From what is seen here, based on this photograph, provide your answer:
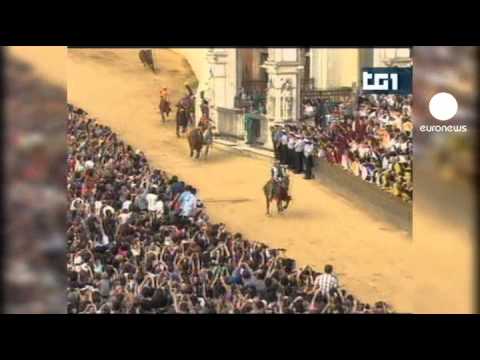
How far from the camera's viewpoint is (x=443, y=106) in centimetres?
1104

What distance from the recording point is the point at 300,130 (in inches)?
449

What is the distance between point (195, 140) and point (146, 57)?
983 millimetres

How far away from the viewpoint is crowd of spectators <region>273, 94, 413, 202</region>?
36.6ft

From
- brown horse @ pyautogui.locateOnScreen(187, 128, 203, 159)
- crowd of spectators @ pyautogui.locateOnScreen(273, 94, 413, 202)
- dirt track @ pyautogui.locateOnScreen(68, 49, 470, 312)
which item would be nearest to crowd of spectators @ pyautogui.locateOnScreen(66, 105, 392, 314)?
dirt track @ pyautogui.locateOnScreen(68, 49, 470, 312)

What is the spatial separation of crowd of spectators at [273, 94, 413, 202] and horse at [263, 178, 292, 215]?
0.43 meters

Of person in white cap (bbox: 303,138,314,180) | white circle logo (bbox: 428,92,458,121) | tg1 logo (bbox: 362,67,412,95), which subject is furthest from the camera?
person in white cap (bbox: 303,138,314,180)

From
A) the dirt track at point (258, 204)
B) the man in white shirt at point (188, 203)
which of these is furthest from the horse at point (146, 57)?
the man in white shirt at point (188, 203)

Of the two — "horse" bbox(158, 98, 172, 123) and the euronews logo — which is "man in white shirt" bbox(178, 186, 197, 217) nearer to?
"horse" bbox(158, 98, 172, 123)

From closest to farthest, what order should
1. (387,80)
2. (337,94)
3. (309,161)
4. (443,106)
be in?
(443,106), (387,80), (337,94), (309,161)

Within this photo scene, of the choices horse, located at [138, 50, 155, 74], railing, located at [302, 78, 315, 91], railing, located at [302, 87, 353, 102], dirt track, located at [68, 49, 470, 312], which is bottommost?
dirt track, located at [68, 49, 470, 312]

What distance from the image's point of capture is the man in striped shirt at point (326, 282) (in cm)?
1121

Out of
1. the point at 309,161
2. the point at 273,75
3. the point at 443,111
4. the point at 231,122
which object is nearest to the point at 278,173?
the point at 309,161

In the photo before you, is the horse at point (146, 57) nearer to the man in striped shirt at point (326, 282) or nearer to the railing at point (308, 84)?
the railing at point (308, 84)

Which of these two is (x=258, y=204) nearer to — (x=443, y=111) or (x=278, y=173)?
(x=278, y=173)
